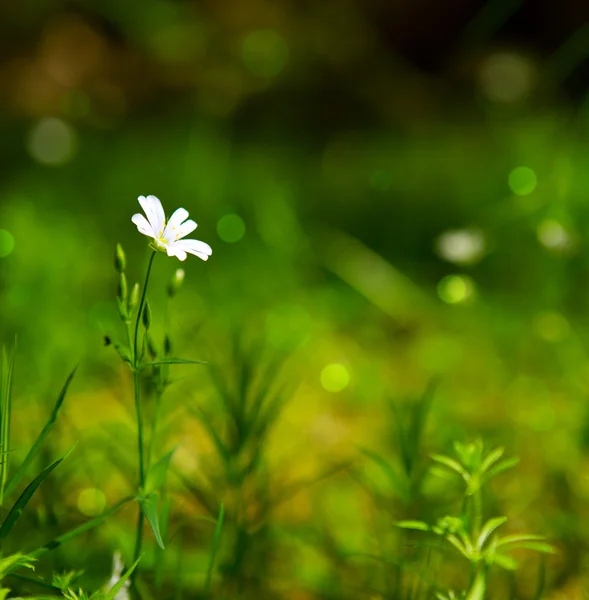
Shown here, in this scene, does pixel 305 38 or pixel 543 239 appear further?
pixel 305 38

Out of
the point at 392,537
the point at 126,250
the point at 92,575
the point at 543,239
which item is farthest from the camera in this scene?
the point at 126,250

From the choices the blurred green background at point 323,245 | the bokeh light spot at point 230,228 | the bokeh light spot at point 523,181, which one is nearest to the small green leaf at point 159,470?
the blurred green background at point 323,245

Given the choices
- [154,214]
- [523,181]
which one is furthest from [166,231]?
[523,181]

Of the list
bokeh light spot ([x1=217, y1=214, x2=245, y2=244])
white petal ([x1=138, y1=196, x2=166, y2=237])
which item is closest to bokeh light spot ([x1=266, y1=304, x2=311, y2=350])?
bokeh light spot ([x1=217, y1=214, x2=245, y2=244])

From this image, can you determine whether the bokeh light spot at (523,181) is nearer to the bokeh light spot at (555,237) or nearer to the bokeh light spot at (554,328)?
the bokeh light spot at (555,237)

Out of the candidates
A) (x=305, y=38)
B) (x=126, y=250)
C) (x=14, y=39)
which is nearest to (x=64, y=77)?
(x=14, y=39)

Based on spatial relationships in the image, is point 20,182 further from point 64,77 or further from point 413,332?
point 64,77
